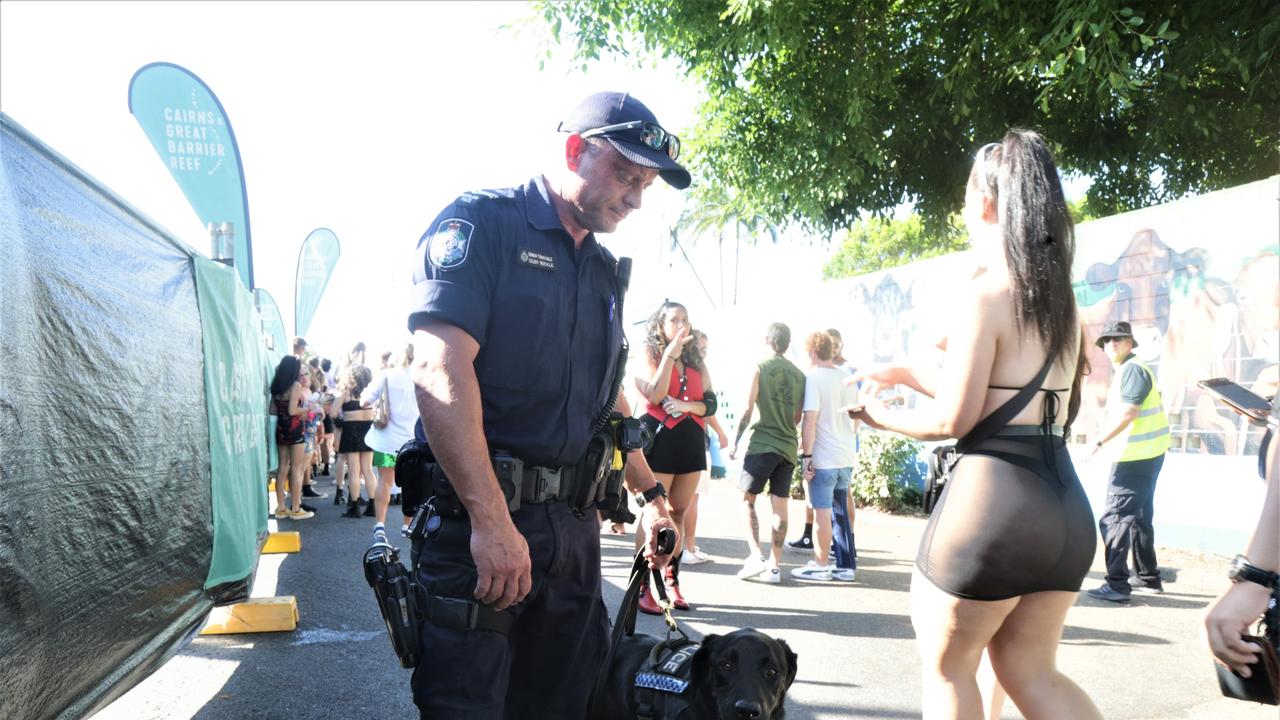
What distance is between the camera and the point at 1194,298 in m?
8.38

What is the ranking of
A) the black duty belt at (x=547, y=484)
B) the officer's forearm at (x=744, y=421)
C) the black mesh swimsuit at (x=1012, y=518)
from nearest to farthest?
the black duty belt at (x=547, y=484) < the black mesh swimsuit at (x=1012, y=518) < the officer's forearm at (x=744, y=421)

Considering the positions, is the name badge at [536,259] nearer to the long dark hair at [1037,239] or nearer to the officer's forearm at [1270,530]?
the long dark hair at [1037,239]

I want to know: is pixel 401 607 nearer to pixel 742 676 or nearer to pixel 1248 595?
pixel 742 676

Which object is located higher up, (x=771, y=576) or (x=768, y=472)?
(x=768, y=472)

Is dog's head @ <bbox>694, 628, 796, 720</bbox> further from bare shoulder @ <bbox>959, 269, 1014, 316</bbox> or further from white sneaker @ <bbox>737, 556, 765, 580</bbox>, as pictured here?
white sneaker @ <bbox>737, 556, 765, 580</bbox>

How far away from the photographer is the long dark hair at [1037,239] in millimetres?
2600

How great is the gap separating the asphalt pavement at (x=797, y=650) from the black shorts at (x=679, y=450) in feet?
3.05

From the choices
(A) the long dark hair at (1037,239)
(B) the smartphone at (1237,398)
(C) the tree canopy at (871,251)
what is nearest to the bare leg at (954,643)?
(A) the long dark hair at (1037,239)

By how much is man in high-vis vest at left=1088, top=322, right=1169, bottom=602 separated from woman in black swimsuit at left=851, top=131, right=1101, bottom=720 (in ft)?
16.1

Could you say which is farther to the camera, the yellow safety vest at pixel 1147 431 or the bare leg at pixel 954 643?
the yellow safety vest at pixel 1147 431

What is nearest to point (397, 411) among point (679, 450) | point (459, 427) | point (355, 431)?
point (355, 431)

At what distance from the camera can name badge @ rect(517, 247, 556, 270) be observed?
2383 mm

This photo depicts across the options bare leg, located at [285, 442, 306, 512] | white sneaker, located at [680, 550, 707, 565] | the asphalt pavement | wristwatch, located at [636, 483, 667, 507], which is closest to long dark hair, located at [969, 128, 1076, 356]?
wristwatch, located at [636, 483, 667, 507]

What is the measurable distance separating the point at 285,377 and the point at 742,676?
906 centimetres
